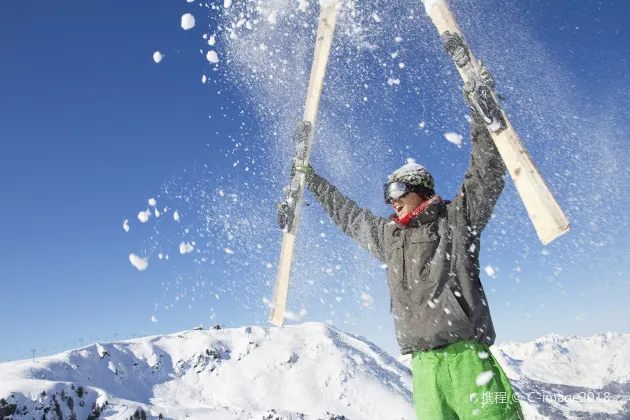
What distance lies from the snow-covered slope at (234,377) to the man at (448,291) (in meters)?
144

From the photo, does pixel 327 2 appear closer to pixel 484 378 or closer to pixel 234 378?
pixel 484 378

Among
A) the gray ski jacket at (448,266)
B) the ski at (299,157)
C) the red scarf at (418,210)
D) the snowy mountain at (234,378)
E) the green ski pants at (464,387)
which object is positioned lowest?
the green ski pants at (464,387)

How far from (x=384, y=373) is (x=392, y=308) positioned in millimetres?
202863

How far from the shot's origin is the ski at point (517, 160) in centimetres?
352

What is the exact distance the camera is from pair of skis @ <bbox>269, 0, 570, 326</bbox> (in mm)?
3582

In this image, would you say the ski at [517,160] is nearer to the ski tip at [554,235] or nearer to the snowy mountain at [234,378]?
the ski tip at [554,235]

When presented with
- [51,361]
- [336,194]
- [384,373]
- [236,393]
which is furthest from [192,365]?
[336,194]

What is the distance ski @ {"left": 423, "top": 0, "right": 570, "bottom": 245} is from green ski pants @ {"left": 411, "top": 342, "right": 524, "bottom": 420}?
1097 millimetres

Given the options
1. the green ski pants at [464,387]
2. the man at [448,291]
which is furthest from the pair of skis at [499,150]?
the green ski pants at [464,387]

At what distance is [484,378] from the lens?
119 inches

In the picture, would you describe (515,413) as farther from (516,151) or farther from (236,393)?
(236,393)

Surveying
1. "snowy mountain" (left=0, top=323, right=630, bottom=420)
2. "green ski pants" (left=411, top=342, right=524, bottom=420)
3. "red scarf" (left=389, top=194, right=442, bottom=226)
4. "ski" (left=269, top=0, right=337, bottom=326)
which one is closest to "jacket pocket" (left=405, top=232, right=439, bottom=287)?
"red scarf" (left=389, top=194, right=442, bottom=226)

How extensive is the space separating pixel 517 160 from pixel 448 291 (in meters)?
1.33

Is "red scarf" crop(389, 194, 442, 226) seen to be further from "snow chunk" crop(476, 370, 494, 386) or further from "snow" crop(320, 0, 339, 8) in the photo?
"snow" crop(320, 0, 339, 8)
